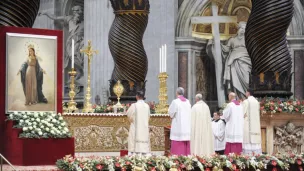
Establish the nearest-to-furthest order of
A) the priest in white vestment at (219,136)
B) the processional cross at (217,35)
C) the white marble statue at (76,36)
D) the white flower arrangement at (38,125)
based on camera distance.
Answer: the white flower arrangement at (38,125) < the priest in white vestment at (219,136) < the processional cross at (217,35) < the white marble statue at (76,36)

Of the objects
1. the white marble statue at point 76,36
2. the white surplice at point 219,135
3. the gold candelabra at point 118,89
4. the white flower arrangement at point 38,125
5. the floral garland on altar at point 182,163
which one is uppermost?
the white marble statue at point 76,36

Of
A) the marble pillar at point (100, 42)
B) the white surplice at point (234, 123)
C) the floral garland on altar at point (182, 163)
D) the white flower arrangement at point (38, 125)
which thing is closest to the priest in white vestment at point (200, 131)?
the white surplice at point (234, 123)

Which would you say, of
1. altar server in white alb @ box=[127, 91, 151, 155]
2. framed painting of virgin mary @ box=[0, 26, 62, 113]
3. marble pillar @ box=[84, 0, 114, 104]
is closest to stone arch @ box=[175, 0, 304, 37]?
marble pillar @ box=[84, 0, 114, 104]

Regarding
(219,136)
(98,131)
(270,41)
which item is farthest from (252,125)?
(98,131)

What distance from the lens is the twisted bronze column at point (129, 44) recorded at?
16.1m

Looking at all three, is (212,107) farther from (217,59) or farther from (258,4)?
(258,4)

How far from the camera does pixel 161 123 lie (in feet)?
54.4

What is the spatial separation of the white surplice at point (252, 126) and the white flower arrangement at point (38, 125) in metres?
4.32

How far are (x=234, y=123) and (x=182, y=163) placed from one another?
372 cm

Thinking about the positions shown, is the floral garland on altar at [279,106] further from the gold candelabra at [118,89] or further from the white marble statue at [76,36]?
the white marble statue at [76,36]

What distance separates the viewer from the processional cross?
22688 mm

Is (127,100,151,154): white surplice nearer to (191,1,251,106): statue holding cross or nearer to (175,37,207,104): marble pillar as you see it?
(191,1,251,106): statue holding cross

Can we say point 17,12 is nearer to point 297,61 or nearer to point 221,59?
point 221,59

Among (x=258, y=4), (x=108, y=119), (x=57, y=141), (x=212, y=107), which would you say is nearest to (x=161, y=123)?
(x=108, y=119)
